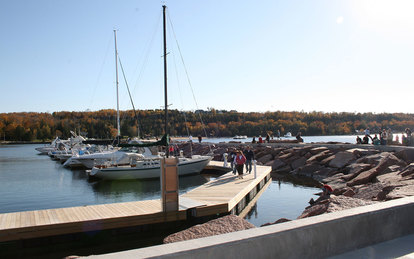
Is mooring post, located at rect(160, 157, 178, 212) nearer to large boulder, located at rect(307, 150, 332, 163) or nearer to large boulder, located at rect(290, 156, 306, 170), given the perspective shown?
large boulder, located at rect(307, 150, 332, 163)

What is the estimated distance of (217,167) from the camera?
29906 mm

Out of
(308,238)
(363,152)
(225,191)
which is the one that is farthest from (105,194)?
(308,238)

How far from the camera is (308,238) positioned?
4738 mm

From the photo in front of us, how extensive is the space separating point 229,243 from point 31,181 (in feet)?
94.0

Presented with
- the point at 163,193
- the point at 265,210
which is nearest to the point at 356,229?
the point at 163,193

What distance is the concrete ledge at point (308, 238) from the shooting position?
3.98 m

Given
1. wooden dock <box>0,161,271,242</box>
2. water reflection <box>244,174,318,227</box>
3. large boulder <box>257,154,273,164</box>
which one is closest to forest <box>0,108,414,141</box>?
large boulder <box>257,154,273,164</box>

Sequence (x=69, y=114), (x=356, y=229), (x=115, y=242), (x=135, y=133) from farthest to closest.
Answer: (x=69, y=114) → (x=135, y=133) → (x=115, y=242) → (x=356, y=229)

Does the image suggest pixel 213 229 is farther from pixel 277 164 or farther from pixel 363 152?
pixel 277 164

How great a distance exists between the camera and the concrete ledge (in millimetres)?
3982

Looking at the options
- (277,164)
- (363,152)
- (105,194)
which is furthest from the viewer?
(277,164)

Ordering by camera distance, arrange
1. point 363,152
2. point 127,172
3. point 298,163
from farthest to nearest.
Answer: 1. point 298,163
2. point 363,152
3. point 127,172

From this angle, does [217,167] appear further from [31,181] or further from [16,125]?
[16,125]

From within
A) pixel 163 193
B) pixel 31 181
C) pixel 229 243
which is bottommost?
pixel 31 181
